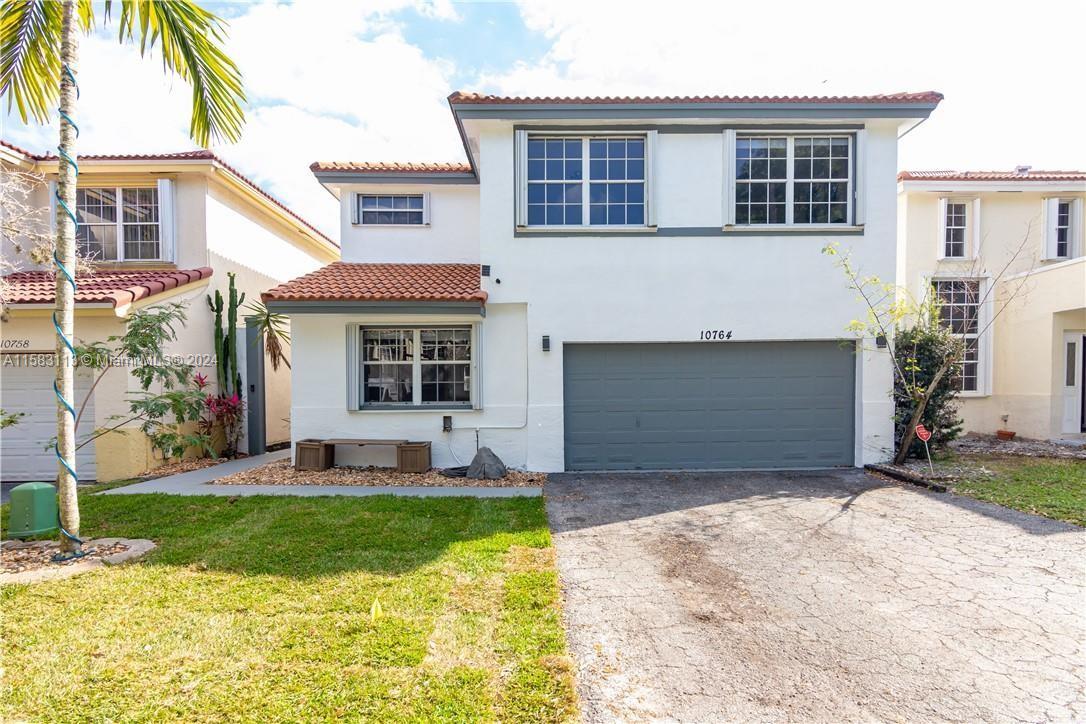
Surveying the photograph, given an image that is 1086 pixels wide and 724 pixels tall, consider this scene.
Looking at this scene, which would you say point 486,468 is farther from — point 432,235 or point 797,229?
point 797,229

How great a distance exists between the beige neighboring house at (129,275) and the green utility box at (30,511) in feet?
8.18

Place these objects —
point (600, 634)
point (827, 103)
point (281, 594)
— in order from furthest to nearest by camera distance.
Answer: point (827, 103) → point (281, 594) → point (600, 634)

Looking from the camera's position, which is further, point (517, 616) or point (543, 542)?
point (543, 542)

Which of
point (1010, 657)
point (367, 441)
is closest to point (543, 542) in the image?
point (1010, 657)

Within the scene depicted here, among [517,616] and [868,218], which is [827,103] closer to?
[868,218]

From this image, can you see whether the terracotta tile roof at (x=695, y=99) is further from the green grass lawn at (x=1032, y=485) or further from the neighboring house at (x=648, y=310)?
the green grass lawn at (x=1032, y=485)

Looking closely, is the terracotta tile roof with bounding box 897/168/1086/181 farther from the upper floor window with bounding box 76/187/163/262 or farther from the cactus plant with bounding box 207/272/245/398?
the upper floor window with bounding box 76/187/163/262

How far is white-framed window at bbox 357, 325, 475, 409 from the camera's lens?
9.66 metres

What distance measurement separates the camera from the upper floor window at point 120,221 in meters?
11.3

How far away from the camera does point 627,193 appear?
9.54m

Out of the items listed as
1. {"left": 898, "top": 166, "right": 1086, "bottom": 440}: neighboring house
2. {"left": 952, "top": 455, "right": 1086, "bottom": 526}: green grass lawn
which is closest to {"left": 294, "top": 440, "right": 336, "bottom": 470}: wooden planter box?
{"left": 952, "top": 455, "right": 1086, "bottom": 526}: green grass lawn

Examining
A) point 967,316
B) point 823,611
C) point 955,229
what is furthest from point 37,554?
point 955,229

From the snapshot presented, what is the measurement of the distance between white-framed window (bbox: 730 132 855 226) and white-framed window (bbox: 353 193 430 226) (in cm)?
685

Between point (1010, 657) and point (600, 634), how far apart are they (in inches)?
110
